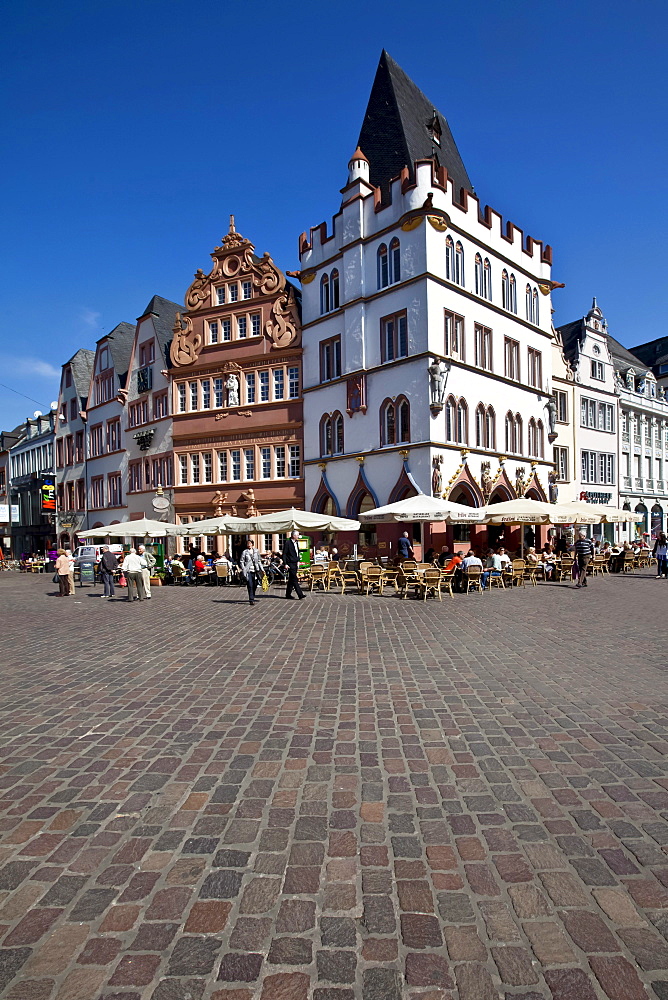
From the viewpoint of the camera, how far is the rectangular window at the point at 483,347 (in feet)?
98.2

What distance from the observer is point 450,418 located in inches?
1086

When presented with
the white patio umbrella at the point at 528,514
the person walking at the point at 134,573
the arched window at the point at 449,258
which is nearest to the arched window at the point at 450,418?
the white patio umbrella at the point at 528,514

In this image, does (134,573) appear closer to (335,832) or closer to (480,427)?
(335,832)

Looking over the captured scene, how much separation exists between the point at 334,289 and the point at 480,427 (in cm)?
1054

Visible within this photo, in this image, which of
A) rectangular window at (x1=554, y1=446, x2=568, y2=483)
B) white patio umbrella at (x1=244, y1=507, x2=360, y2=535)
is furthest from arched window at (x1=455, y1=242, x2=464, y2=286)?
rectangular window at (x1=554, y1=446, x2=568, y2=483)

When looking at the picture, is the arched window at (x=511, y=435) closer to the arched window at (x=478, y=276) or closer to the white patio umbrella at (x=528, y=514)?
the arched window at (x=478, y=276)

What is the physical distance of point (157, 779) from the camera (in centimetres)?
469

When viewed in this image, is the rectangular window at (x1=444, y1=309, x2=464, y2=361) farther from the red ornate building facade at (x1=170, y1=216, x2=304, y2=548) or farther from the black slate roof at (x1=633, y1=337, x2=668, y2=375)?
the black slate roof at (x1=633, y1=337, x2=668, y2=375)

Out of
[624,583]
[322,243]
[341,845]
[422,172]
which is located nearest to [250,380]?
[322,243]

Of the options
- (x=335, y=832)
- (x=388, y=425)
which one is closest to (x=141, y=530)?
(x=388, y=425)

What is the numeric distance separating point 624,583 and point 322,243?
74.5 ft

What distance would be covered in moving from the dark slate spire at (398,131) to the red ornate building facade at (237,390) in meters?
8.07

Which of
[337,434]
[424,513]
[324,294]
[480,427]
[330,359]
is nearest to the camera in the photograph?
[424,513]

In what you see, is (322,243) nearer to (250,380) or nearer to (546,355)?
(250,380)
